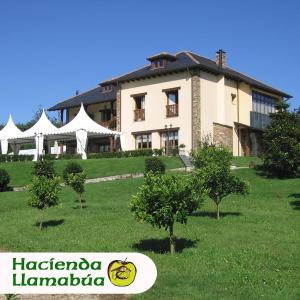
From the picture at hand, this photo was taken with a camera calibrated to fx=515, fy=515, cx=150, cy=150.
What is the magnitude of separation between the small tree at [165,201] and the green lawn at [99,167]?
19698 mm

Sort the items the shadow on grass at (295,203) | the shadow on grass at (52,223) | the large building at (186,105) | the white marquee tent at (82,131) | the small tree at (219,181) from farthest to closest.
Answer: the large building at (186,105)
the white marquee tent at (82,131)
the shadow on grass at (295,203)
the small tree at (219,181)
the shadow on grass at (52,223)

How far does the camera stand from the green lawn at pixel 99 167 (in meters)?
34.0

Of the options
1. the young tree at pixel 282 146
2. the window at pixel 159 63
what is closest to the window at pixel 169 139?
the window at pixel 159 63

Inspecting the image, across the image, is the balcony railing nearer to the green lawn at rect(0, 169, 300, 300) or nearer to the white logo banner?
the green lawn at rect(0, 169, 300, 300)

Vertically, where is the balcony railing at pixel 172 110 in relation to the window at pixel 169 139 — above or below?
above

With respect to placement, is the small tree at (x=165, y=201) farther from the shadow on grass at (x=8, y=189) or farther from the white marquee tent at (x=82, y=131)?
the white marquee tent at (x=82, y=131)

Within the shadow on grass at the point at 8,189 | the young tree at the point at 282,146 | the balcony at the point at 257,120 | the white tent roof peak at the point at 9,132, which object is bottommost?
the shadow on grass at the point at 8,189

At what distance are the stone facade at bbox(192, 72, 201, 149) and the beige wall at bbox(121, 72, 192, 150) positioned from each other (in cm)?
44

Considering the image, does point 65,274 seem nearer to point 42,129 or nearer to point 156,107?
point 156,107

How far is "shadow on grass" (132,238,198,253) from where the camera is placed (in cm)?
A: 1425

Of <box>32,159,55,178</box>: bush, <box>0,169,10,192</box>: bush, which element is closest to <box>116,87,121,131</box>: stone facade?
<box>32,159,55,178</box>: bush

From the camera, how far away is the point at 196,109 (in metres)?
42.0

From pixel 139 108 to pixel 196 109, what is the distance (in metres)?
6.75

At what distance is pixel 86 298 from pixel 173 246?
14.7 feet
